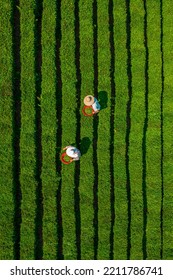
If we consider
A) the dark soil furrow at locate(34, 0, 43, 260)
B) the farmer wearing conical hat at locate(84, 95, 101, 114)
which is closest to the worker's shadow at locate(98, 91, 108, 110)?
the farmer wearing conical hat at locate(84, 95, 101, 114)

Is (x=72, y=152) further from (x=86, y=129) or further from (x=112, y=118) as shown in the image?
(x=112, y=118)

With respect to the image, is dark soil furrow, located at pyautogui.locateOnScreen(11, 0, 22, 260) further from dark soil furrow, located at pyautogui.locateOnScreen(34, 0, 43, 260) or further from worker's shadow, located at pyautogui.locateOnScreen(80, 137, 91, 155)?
worker's shadow, located at pyautogui.locateOnScreen(80, 137, 91, 155)

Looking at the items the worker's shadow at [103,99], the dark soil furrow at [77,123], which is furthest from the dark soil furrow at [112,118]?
the dark soil furrow at [77,123]

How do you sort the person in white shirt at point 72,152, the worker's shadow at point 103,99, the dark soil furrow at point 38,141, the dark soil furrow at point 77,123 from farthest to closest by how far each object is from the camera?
the worker's shadow at point 103,99 < the dark soil furrow at point 77,123 < the dark soil furrow at point 38,141 < the person in white shirt at point 72,152

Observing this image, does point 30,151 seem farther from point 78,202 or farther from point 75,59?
point 75,59

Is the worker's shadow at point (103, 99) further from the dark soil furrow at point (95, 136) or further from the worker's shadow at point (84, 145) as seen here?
the worker's shadow at point (84, 145)

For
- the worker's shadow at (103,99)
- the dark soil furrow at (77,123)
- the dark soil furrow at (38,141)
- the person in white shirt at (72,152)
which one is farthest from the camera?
the worker's shadow at (103,99)

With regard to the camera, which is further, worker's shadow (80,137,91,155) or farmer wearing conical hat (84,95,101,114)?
worker's shadow (80,137,91,155)

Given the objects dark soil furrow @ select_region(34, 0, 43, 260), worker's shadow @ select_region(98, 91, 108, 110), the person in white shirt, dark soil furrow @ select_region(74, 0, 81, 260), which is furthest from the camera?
worker's shadow @ select_region(98, 91, 108, 110)
